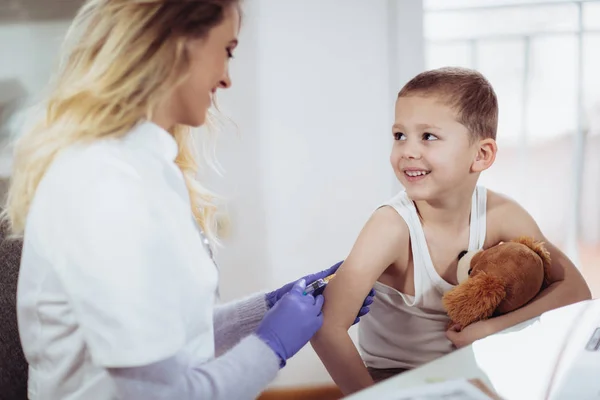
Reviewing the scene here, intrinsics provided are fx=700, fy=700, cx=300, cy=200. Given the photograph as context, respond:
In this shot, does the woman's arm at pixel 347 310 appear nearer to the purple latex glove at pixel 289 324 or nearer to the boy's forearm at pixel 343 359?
the boy's forearm at pixel 343 359

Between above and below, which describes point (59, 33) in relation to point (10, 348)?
above

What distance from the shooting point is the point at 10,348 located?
0.92m

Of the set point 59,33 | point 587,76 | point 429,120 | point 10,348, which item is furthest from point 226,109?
point 587,76

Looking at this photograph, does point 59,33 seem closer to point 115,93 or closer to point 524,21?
point 115,93

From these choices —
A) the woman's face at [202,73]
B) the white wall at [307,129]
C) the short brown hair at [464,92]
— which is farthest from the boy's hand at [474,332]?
the white wall at [307,129]

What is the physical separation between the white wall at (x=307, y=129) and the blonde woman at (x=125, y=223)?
0.98 m

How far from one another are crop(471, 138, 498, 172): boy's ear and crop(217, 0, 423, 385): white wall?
60cm

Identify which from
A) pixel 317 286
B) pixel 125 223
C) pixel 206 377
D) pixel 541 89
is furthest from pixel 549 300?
pixel 541 89

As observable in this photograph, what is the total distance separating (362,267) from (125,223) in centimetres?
53

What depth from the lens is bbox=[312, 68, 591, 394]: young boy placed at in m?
1.13

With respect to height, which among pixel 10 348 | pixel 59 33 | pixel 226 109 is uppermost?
pixel 59 33

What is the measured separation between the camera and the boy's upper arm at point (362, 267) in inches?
43.9

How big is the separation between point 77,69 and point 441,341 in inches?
30.8

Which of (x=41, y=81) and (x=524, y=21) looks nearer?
(x=41, y=81)
